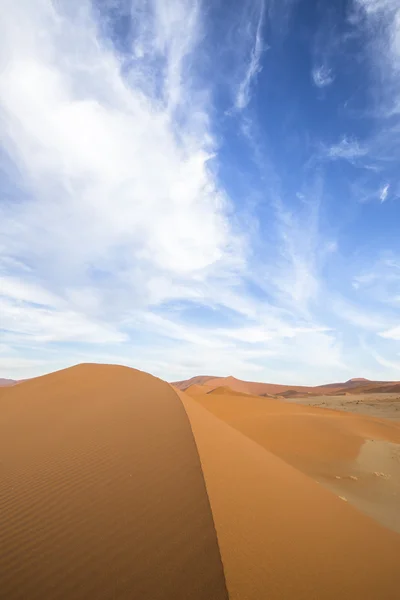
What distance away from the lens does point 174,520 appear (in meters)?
3.64

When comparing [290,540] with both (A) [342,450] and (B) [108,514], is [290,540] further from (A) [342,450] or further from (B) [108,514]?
(A) [342,450]

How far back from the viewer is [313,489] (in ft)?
19.6

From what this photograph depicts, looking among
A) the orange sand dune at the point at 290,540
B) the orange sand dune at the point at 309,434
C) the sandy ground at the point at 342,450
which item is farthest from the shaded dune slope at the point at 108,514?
the orange sand dune at the point at 309,434

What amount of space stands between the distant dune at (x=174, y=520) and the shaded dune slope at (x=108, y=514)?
2cm

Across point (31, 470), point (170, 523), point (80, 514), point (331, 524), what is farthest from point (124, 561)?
point (31, 470)

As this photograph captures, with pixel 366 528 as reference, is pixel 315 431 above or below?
above

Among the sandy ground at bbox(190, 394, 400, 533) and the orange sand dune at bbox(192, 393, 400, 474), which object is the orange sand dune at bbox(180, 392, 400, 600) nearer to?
the sandy ground at bbox(190, 394, 400, 533)

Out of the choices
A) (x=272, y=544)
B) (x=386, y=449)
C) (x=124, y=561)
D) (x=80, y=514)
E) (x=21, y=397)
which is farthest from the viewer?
(x=21, y=397)

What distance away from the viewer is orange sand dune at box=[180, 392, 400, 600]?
2947 millimetres

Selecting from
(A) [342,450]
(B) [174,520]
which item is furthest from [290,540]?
(A) [342,450]

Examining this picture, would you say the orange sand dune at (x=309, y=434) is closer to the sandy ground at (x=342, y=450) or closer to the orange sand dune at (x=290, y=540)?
the sandy ground at (x=342, y=450)

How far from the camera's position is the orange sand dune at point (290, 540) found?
295 cm

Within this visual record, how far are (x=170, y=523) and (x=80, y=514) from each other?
4.17 ft

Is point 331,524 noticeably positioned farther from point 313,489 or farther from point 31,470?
point 31,470
